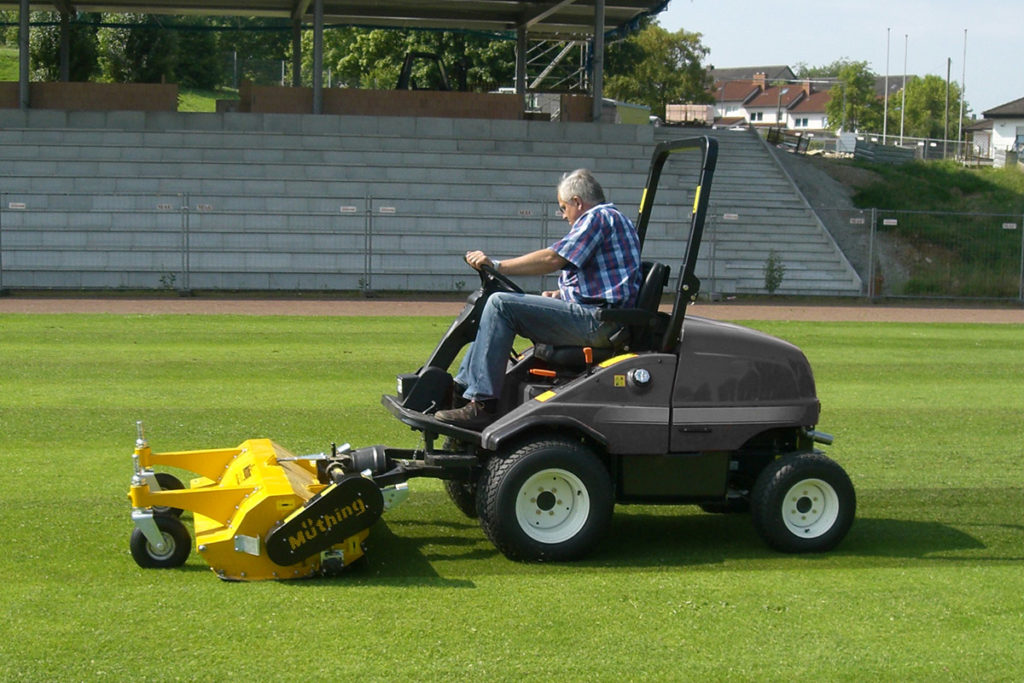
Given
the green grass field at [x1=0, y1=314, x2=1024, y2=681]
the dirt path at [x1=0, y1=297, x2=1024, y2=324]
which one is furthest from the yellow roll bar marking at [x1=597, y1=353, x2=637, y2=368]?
the dirt path at [x1=0, y1=297, x2=1024, y2=324]

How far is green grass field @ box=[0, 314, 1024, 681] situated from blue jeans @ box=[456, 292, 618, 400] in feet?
2.97

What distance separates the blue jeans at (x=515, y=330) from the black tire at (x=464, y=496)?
2.82ft

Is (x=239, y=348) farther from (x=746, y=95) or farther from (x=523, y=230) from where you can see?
(x=746, y=95)

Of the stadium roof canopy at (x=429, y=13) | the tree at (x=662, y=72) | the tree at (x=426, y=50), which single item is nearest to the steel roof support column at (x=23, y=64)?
the stadium roof canopy at (x=429, y=13)

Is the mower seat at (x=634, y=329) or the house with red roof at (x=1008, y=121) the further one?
the house with red roof at (x=1008, y=121)

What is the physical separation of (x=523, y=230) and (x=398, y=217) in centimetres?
267

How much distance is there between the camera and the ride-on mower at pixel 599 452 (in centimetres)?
609

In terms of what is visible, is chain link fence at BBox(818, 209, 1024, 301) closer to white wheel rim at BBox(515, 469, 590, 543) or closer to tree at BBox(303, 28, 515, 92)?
tree at BBox(303, 28, 515, 92)

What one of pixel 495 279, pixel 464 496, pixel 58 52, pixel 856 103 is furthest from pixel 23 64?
pixel 856 103

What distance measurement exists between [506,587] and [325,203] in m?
21.7

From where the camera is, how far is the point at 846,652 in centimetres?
500

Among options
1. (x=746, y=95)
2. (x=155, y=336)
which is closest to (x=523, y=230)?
(x=155, y=336)

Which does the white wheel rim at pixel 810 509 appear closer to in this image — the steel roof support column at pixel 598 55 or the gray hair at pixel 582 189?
the gray hair at pixel 582 189

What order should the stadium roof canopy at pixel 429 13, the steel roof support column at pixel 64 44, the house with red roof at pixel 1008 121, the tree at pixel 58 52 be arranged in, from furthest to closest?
1. the house with red roof at pixel 1008 121
2. the tree at pixel 58 52
3. the steel roof support column at pixel 64 44
4. the stadium roof canopy at pixel 429 13
